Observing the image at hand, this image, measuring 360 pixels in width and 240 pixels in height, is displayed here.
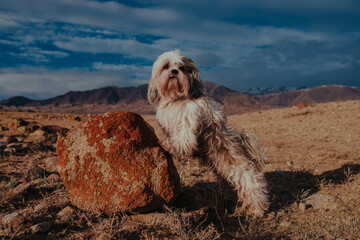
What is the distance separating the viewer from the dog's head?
162 inches

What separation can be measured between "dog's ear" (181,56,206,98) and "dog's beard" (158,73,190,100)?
0.14m

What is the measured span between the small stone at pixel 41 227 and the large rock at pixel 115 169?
53 centimetres

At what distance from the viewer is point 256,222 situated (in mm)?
3873

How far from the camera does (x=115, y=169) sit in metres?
3.36

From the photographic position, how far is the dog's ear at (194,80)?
420 centimetres

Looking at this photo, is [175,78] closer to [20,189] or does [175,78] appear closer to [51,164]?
[20,189]

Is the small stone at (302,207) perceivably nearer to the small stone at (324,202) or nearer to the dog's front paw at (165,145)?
the small stone at (324,202)

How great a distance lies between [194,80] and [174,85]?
0.40 m

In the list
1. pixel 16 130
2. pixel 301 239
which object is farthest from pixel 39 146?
pixel 301 239

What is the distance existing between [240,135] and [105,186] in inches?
90.5

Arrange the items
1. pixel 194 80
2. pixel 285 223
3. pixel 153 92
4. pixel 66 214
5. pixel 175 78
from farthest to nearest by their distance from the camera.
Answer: pixel 153 92 → pixel 194 80 → pixel 175 78 → pixel 285 223 → pixel 66 214

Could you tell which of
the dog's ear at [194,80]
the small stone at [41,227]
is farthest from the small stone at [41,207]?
the dog's ear at [194,80]

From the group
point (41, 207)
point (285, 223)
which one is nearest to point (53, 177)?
point (41, 207)

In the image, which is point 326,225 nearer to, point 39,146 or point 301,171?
point 301,171
